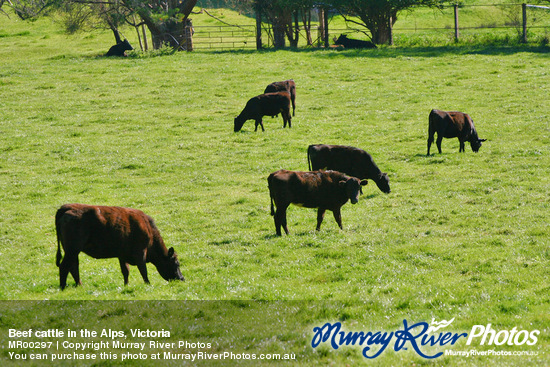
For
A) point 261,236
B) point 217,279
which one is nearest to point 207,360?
point 217,279

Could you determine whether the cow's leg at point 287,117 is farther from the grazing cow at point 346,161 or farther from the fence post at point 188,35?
the fence post at point 188,35

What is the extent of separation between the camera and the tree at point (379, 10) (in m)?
Result: 44.4

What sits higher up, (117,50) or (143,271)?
(117,50)

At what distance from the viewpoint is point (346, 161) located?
17734 millimetres

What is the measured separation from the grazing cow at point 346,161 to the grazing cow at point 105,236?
7.01 metres

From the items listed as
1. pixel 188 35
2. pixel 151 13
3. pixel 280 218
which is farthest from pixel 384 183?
pixel 188 35

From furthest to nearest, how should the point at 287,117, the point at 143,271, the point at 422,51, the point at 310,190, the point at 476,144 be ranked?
the point at 422,51 → the point at 287,117 → the point at 476,144 → the point at 310,190 → the point at 143,271

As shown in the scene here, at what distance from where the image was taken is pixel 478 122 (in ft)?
83.4

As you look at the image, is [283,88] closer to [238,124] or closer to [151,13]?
[238,124]

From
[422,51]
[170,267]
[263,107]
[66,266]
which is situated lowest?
[170,267]

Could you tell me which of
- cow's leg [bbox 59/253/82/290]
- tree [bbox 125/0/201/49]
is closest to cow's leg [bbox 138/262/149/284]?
cow's leg [bbox 59/253/82/290]

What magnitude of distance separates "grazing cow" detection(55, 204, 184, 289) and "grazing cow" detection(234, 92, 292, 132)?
608 inches

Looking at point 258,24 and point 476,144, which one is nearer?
point 476,144

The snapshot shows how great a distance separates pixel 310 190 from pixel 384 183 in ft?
14.6
